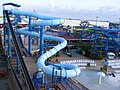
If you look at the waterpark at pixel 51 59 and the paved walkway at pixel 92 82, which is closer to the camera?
the waterpark at pixel 51 59

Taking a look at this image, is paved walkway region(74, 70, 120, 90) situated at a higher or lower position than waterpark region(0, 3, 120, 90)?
lower

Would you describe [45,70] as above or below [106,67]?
above

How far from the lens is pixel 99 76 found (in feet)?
65.8

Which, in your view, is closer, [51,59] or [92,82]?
[92,82]

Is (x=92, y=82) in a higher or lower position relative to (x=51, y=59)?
lower

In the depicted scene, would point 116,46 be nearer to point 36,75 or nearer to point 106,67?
point 106,67

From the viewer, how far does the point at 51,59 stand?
2858cm

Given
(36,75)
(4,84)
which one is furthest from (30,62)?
(36,75)

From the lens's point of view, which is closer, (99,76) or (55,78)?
(55,78)

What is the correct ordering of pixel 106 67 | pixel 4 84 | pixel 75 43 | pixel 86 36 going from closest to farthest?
pixel 4 84 < pixel 106 67 < pixel 75 43 < pixel 86 36

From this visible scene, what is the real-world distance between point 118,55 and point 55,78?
22379 millimetres

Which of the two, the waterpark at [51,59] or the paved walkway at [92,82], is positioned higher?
the waterpark at [51,59]

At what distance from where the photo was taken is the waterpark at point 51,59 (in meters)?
14.4

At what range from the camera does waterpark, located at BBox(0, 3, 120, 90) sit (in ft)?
47.2
